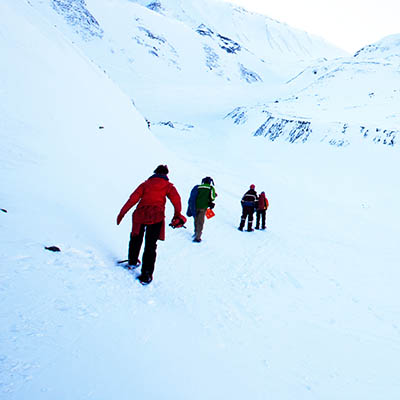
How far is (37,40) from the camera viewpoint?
12.5 meters

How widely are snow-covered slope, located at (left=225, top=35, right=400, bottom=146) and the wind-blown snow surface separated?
Answer: 12.3 metres

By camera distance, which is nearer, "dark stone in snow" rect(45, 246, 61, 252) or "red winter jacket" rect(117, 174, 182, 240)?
"dark stone in snow" rect(45, 246, 61, 252)

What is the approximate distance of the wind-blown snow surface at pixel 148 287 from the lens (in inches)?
101

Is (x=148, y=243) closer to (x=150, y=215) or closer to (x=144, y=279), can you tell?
(x=150, y=215)

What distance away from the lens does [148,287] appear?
418 centimetres

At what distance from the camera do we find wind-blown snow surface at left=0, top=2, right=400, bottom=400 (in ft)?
8.41

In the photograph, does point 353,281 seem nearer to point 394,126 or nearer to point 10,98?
point 10,98

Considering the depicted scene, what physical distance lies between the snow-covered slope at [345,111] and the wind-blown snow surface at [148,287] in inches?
484

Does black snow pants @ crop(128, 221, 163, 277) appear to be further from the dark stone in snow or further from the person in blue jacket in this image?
the person in blue jacket

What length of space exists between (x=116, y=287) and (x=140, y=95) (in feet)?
221

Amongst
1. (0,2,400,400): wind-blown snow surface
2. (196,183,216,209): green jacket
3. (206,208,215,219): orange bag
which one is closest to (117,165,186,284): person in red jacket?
(0,2,400,400): wind-blown snow surface

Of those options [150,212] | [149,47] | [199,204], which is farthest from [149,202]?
[149,47]

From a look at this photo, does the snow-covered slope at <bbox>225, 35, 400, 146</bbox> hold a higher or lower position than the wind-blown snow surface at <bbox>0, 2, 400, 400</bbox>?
higher

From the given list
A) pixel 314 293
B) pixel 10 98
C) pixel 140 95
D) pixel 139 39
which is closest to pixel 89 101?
pixel 10 98
